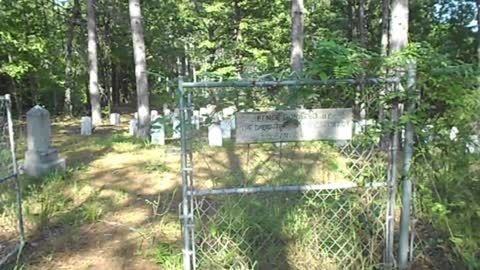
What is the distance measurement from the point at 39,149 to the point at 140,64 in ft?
16.6

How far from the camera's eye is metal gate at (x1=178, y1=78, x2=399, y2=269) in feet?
11.2

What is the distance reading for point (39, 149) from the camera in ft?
26.9

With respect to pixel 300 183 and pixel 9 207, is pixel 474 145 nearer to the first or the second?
pixel 300 183

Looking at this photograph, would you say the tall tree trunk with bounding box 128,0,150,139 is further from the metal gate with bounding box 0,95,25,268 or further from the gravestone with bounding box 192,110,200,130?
the gravestone with bounding box 192,110,200,130

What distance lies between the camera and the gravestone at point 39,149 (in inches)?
317

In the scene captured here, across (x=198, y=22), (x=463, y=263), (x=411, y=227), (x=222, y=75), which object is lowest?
(x=463, y=263)

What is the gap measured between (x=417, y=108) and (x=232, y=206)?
1.91m

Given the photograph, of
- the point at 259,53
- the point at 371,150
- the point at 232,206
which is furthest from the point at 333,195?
the point at 259,53

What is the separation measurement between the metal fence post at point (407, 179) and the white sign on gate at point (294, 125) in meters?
0.44

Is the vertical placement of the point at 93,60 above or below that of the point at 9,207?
above

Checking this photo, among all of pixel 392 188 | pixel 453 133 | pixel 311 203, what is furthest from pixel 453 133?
pixel 311 203

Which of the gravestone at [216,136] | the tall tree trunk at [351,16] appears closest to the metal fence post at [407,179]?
the gravestone at [216,136]

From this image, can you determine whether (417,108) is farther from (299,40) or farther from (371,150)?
(299,40)

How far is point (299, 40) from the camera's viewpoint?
481 inches
